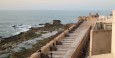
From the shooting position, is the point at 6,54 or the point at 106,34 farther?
the point at 6,54

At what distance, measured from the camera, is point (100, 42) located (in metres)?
13.3

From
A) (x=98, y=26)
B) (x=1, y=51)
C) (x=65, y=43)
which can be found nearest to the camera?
(x=98, y=26)

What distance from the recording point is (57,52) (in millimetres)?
17828

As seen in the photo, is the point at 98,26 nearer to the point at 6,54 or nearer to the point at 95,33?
the point at 95,33

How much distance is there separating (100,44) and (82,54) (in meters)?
6.36

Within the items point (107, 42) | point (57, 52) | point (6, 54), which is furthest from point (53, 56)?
point (6, 54)

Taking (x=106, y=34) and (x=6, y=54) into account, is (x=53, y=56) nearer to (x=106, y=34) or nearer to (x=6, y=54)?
(x=106, y=34)

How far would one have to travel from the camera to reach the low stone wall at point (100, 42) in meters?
13.2

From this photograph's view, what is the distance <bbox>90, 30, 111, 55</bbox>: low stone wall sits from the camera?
43.4ft

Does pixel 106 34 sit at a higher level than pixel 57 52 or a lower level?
higher

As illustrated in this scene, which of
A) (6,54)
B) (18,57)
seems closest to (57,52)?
(18,57)

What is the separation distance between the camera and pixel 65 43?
70.6 ft

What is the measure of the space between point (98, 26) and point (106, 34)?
2.26 m

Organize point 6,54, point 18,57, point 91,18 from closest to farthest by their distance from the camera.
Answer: point 18,57 < point 6,54 < point 91,18
